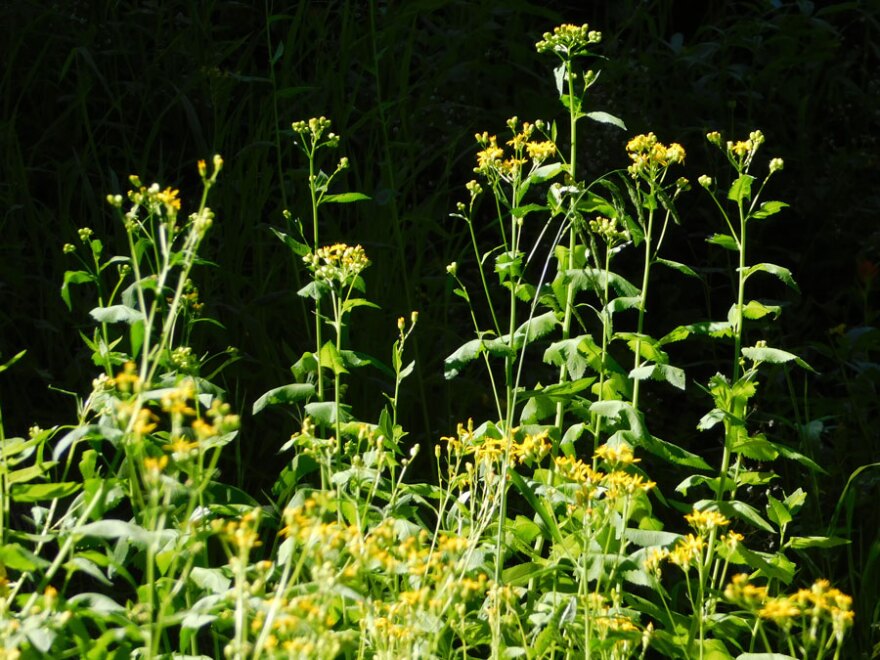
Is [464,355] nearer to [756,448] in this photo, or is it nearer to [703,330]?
[703,330]

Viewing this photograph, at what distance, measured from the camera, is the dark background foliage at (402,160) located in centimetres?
325

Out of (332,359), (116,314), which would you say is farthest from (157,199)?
(332,359)

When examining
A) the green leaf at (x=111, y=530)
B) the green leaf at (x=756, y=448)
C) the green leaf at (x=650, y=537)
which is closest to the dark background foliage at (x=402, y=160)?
the green leaf at (x=756, y=448)

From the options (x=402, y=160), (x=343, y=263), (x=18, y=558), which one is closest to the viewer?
(x=18, y=558)

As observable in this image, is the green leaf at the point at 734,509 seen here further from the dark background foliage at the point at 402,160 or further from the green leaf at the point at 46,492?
the green leaf at the point at 46,492

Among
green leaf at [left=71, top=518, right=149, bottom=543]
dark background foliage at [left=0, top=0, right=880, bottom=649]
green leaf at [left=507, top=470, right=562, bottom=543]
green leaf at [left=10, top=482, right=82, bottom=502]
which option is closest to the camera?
green leaf at [left=71, top=518, right=149, bottom=543]

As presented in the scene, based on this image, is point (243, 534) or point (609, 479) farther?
point (609, 479)

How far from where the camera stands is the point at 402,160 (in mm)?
3801

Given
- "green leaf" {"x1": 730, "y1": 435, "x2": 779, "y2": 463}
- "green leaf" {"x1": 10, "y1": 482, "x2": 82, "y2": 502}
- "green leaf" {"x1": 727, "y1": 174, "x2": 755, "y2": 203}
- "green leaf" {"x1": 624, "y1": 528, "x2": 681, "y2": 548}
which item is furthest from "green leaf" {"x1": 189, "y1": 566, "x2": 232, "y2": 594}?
"green leaf" {"x1": 727, "y1": 174, "x2": 755, "y2": 203}

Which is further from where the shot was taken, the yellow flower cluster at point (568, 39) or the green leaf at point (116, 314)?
the yellow flower cluster at point (568, 39)

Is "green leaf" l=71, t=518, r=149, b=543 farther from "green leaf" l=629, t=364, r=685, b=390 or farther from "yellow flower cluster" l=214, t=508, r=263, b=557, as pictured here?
"green leaf" l=629, t=364, r=685, b=390

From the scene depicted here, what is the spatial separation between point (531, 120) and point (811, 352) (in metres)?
1.14

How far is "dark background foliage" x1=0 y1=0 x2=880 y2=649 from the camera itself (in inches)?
128

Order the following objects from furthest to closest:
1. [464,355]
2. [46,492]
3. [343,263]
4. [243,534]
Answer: [464,355] < [343,263] < [46,492] < [243,534]
